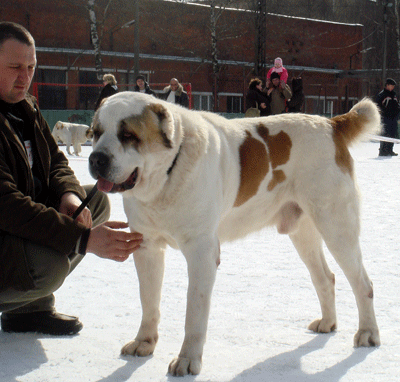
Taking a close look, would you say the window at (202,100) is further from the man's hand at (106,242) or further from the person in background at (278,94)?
the man's hand at (106,242)

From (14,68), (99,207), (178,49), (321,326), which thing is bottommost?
(321,326)

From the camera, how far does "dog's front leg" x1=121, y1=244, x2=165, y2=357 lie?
2635 millimetres

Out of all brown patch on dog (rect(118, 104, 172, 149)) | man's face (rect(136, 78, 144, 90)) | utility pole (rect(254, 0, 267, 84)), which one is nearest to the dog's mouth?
brown patch on dog (rect(118, 104, 172, 149))

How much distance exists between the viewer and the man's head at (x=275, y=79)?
38.4 feet

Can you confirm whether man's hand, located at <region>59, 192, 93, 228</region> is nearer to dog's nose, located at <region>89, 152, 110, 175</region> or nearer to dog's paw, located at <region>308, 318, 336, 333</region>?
dog's nose, located at <region>89, 152, 110, 175</region>

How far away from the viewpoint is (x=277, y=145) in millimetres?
2932

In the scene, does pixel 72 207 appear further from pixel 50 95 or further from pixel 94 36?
pixel 94 36

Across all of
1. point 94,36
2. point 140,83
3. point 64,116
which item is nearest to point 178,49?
point 94,36

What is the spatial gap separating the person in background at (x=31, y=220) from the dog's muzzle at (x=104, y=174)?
6.8 inches

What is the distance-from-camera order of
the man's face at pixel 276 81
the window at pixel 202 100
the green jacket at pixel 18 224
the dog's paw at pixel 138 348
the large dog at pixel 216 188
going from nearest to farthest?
the green jacket at pixel 18 224
the large dog at pixel 216 188
the dog's paw at pixel 138 348
the man's face at pixel 276 81
the window at pixel 202 100

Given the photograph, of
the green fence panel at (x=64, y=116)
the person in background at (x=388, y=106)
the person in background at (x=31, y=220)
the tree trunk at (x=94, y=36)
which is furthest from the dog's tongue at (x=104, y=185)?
the tree trunk at (x=94, y=36)

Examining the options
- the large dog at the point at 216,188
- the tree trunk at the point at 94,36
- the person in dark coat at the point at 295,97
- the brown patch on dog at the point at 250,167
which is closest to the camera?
the large dog at the point at 216,188

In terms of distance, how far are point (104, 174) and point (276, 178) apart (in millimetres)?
1044

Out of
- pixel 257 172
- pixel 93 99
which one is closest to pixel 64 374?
pixel 257 172
